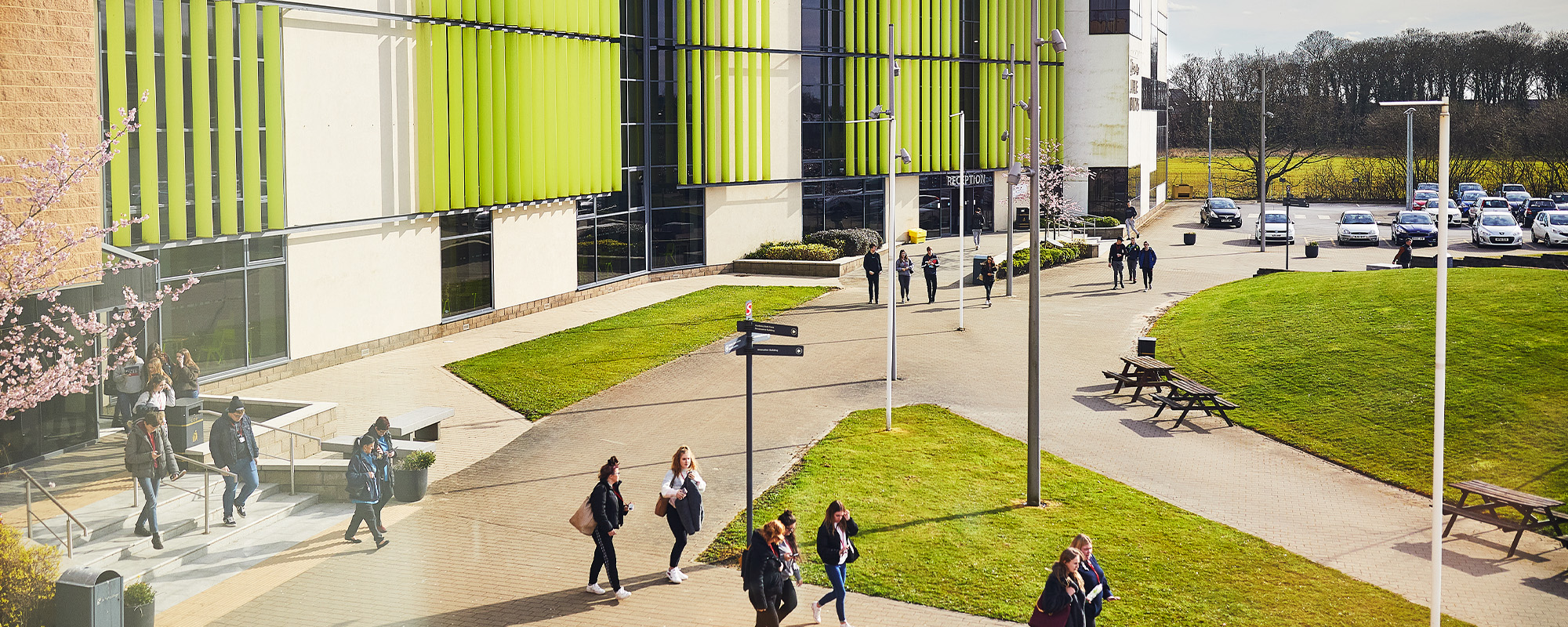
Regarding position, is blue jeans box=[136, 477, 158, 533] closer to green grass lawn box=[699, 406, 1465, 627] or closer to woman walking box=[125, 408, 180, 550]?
woman walking box=[125, 408, 180, 550]

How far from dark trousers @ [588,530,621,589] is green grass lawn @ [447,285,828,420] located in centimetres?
831

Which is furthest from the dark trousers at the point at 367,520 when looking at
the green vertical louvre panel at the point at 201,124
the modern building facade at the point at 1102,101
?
the modern building facade at the point at 1102,101

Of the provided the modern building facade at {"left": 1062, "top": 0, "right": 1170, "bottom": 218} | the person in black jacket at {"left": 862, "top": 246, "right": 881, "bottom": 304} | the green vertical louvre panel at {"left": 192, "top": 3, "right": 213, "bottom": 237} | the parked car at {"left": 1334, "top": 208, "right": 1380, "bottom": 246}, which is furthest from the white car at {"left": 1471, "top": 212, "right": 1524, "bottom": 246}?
the green vertical louvre panel at {"left": 192, "top": 3, "right": 213, "bottom": 237}

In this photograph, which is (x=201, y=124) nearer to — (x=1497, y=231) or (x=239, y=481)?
(x=239, y=481)

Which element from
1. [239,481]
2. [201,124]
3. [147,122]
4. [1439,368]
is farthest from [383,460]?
[1439,368]

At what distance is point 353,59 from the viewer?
954 inches

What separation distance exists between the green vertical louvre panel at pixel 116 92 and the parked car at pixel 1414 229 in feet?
145

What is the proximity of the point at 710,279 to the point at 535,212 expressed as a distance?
8210mm

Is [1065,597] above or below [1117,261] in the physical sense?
below

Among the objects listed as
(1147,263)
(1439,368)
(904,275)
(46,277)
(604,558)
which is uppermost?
(46,277)

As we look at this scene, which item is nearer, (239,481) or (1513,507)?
(239,481)

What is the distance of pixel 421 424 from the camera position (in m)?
17.9

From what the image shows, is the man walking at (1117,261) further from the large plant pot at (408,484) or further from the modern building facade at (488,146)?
the large plant pot at (408,484)

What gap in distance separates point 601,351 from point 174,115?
938 cm
